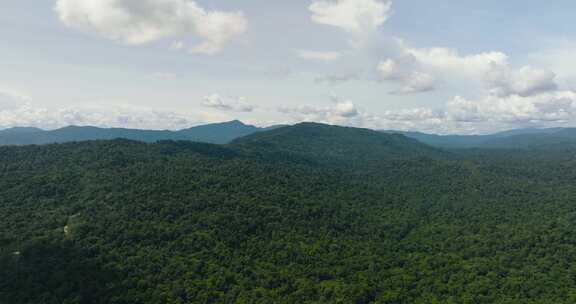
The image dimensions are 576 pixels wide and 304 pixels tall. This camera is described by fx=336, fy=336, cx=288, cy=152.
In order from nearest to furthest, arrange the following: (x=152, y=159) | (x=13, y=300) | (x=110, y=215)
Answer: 1. (x=13, y=300)
2. (x=110, y=215)
3. (x=152, y=159)

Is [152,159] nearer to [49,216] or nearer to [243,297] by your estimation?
[49,216]

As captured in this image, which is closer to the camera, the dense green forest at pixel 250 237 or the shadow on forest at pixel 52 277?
the shadow on forest at pixel 52 277

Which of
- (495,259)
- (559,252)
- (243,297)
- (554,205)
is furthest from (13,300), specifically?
(554,205)

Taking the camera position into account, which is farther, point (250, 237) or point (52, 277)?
point (250, 237)

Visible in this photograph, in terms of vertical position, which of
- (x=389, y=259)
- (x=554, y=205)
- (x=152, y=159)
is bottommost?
(x=389, y=259)

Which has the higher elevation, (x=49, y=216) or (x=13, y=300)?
(x=49, y=216)
